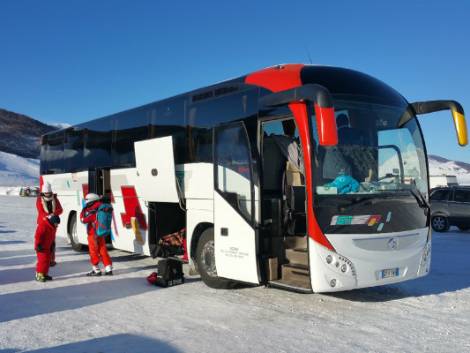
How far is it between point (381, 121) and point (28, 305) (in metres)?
5.62

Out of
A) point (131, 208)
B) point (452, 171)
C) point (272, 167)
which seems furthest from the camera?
point (452, 171)

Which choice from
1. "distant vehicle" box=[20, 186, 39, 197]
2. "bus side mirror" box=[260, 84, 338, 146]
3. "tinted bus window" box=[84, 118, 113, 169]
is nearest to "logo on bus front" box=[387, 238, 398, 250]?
"bus side mirror" box=[260, 84, 338, 146]

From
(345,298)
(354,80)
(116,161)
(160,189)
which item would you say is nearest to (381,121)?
(354,80)

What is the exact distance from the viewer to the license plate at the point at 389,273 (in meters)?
6.71

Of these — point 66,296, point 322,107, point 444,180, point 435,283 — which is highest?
point 444,180

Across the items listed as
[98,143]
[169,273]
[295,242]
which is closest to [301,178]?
[295,242]

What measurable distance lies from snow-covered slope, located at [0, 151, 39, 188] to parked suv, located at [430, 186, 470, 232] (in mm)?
76120

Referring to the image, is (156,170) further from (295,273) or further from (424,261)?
(424,261)

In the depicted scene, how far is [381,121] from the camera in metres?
7.12

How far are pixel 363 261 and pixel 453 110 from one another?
2.84 meters

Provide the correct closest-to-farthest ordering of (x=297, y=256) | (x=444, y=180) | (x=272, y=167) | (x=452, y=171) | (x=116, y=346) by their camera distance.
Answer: (x=116, y=346) < (x=297, y=256) < (x=272, y=167) < (x=444, y=180) < (x=452, y=171)

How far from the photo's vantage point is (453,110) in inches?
299

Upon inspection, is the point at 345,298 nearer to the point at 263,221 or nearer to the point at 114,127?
the point at 263,221

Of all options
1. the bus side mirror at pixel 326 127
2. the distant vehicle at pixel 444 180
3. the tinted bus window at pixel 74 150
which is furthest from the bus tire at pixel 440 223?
the distant vehicle at pixel 444 180
